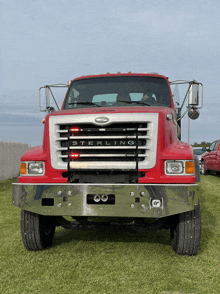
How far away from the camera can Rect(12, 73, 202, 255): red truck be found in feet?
13.7

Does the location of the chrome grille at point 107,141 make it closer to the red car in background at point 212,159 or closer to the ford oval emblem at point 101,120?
the ford oval emblem at point 101,120

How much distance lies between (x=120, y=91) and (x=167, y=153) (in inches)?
80.7

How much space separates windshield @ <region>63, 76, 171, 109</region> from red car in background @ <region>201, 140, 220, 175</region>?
412 inches

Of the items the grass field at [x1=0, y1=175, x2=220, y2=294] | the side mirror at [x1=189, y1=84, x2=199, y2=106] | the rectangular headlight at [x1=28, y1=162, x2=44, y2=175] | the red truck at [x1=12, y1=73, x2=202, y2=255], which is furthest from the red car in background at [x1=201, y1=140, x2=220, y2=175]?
the rectangular headlight at [x1=28, y1=162, x2=44, y2=175]

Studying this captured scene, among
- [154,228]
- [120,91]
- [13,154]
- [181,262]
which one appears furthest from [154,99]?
[13,154]

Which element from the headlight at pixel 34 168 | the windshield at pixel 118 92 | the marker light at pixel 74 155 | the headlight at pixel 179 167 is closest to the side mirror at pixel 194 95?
the windshield at pixel 118 92

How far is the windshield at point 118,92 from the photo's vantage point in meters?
5.75

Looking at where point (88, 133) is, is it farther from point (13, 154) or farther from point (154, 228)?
point (13, 154)

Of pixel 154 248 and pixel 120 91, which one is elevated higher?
pixel 120 91

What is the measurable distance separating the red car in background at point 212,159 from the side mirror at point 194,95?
34.1 feet

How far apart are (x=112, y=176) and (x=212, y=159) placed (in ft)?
42.6

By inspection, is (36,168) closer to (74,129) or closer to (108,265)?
(74,129)

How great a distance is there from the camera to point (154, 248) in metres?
5.04

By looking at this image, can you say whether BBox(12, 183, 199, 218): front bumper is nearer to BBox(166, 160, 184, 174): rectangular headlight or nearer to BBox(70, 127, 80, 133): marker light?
BBox(166, 160, 184, 174): rectangular headlight
